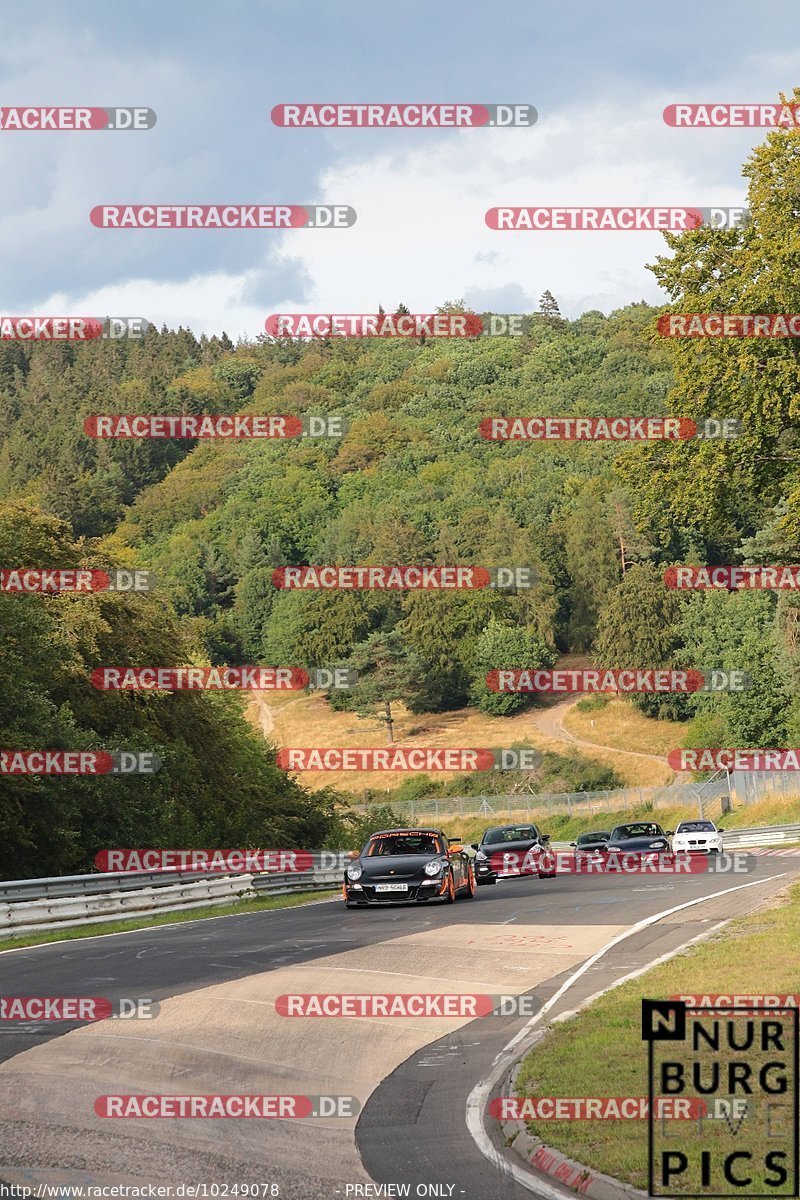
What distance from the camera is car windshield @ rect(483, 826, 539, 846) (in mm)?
38781

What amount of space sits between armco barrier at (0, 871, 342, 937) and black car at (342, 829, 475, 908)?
431 cm

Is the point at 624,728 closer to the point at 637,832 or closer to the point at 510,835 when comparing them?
the point at 637,832

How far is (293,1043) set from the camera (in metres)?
11.9

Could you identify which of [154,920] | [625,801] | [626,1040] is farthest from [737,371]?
[625,801]

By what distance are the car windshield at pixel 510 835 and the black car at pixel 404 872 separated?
470 inches

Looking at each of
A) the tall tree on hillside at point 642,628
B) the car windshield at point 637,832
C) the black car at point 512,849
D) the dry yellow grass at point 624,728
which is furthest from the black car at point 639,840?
the tall tree on hillside at point 642,628

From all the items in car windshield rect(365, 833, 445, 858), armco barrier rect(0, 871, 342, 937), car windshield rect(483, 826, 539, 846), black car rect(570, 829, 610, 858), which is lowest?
black car rect(570, 829, 610, 858)

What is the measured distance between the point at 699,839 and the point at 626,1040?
32706 mm

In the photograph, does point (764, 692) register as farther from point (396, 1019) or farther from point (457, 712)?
point (396, 1019)

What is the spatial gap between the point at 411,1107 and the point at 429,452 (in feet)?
552

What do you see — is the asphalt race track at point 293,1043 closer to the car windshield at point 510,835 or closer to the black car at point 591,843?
the car windshield at point 510,835

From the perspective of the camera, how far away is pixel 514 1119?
9.02m

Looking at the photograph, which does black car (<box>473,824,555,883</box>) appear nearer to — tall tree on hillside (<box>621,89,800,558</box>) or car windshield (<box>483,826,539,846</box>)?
car windshield (<box>483,826,539,846</box>)

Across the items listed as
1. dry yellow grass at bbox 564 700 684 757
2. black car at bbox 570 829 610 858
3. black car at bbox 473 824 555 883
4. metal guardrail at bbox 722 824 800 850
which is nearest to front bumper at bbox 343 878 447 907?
black car at bbox 473 824 555 883
